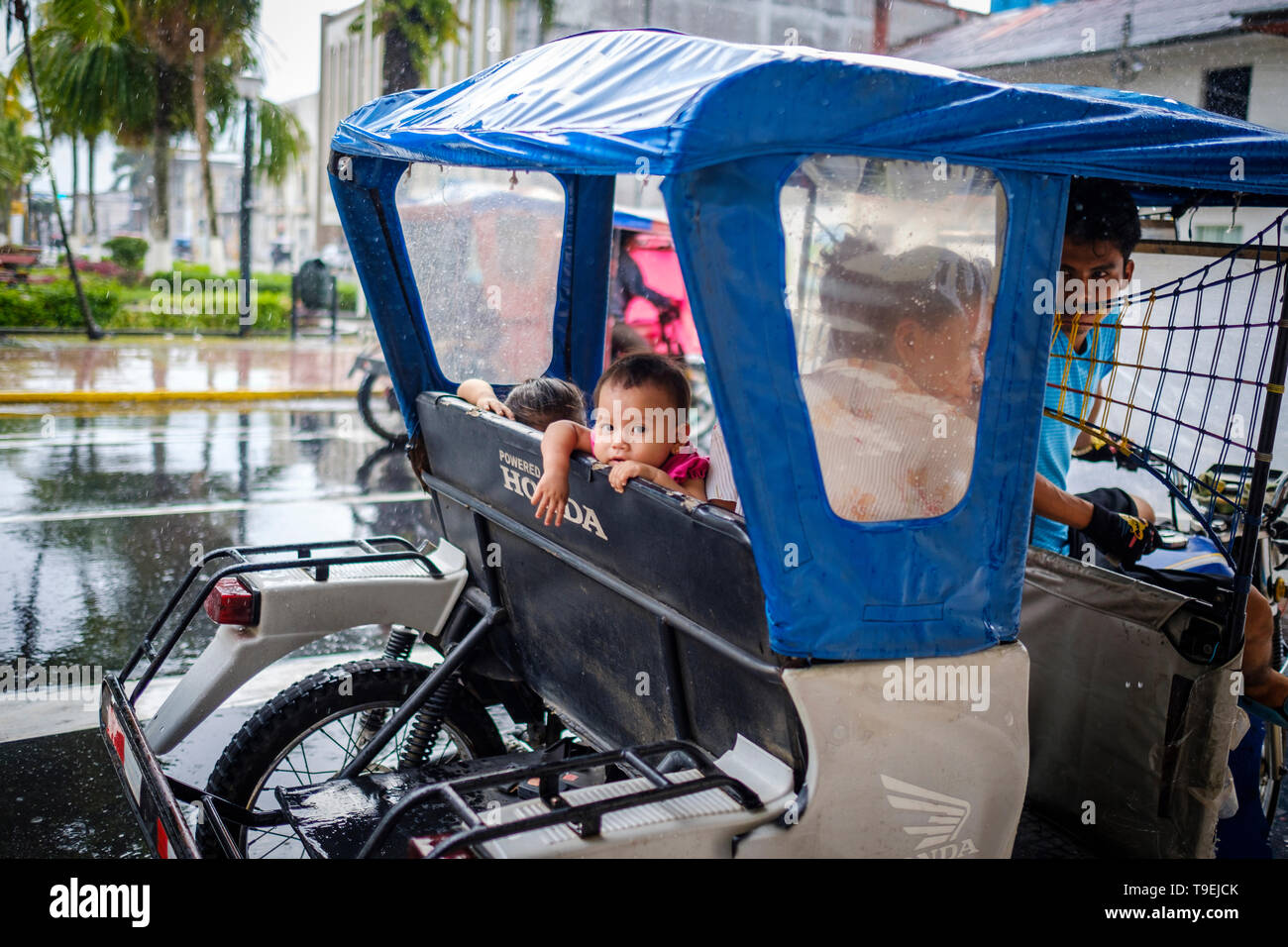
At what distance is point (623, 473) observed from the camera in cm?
251

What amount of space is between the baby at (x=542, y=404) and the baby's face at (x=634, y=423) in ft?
1.62

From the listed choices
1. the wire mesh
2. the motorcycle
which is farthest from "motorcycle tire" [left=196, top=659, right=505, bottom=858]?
the wire mesh

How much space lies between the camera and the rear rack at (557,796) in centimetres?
194

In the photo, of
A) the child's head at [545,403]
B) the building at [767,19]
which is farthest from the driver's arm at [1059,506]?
the building at [767,19]

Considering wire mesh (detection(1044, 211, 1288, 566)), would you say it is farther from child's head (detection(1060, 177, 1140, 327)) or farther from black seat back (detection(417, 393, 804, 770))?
black seat back (detection(417, 393, 804, 770))

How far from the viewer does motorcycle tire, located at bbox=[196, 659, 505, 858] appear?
9.86 ft

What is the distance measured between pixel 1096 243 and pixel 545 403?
154 cm

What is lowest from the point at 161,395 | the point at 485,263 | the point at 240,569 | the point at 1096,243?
the point at 161,395

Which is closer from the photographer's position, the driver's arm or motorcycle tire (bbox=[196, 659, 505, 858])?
the driver's arm

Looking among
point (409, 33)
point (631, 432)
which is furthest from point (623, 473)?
A: point (409, 33)

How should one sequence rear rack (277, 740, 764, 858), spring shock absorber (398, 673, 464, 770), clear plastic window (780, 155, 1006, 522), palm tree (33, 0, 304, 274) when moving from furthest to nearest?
palm tree (33, 0, 304, 274) → spring shock absorber (398, 673, 464, 770) → clear plastic window (780, 155, 1006, 522) → rear rack (277, 740, 764, 858)

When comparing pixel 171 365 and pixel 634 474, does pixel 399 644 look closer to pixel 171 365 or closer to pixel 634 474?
pixel 634 474

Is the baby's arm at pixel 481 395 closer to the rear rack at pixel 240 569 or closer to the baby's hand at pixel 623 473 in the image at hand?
the rear rack at pixel 240 569

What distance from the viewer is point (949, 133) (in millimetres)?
1961
